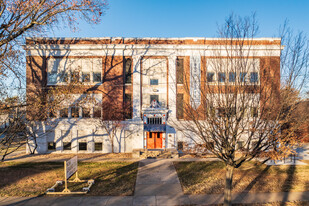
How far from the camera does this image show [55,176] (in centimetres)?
1193

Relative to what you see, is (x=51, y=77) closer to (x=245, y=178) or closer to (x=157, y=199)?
(x=157, y=199)

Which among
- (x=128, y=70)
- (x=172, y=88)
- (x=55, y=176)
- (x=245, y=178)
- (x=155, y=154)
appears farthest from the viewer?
(x=128, y=70)

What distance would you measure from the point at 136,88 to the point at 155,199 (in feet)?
42.0

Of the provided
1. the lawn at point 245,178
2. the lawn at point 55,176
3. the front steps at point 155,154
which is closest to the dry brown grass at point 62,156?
the front steps at point 155,154

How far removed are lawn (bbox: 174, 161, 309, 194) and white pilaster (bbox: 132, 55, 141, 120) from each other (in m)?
7.24

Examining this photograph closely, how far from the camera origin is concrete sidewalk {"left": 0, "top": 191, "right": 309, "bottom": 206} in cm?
810

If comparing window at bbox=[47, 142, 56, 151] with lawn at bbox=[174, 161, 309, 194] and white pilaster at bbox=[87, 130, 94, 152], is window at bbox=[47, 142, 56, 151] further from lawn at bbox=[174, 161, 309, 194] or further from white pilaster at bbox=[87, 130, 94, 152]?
lawn at bbox=[174, 161, 309, 194]

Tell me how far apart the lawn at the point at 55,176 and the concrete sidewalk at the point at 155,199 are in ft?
→ 2.11

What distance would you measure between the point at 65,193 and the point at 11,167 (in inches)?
336

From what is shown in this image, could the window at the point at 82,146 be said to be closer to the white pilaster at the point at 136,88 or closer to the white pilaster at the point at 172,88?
the white pilaster at the point at 136,88

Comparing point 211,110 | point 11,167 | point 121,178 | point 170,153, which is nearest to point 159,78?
point 170,153

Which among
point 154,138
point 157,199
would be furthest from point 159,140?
point 157,199

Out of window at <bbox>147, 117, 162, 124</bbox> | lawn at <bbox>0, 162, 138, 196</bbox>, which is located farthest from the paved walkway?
window at <bbox>147, 117, 162, 124</bbox>

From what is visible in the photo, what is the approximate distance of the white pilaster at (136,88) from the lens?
19.4 m
